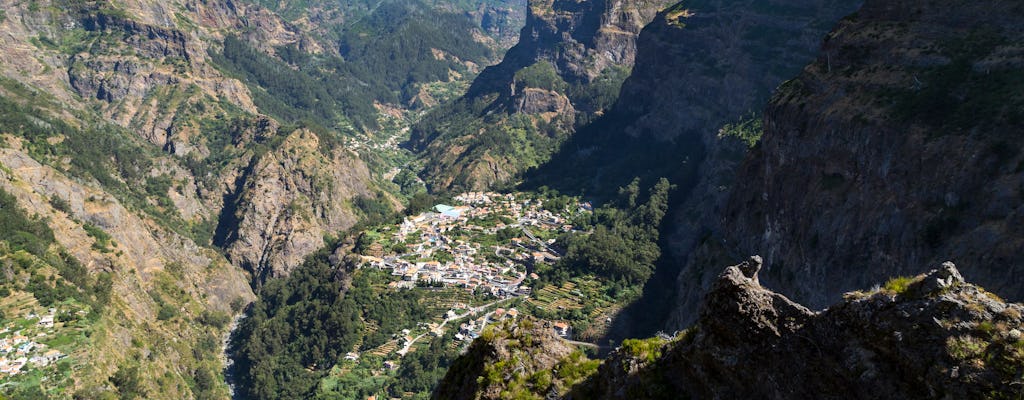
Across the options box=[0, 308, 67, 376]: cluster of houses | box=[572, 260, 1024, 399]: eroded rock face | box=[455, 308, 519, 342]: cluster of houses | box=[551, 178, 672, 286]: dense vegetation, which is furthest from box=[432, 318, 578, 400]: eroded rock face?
box=[551, 178, 672, 286]: dense vegetation

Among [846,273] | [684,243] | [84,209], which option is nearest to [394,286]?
[684,243]

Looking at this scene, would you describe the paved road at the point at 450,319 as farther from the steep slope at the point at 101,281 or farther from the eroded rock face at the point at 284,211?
the eroded rock face at the point at 284,211

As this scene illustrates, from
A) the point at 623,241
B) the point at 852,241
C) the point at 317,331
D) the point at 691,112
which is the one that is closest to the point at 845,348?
the point at 852,241

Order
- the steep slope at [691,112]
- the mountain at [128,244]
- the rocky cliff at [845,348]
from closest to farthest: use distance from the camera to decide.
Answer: the rocky cliff at [845,348]
the mountain at [128,244]
the steep slope at [691,112]

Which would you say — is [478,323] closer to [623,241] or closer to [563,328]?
[563,328]

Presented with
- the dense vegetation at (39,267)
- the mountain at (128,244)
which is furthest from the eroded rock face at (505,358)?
the dense vegetation at (39,267)

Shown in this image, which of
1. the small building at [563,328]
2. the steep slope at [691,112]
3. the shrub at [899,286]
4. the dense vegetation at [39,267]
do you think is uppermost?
the steep slope at [691,112]

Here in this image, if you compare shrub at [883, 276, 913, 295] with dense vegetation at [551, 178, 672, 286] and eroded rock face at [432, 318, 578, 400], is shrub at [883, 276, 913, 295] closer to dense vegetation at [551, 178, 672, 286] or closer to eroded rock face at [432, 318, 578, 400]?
eroded rock face at [432, 318, 578, 400]
